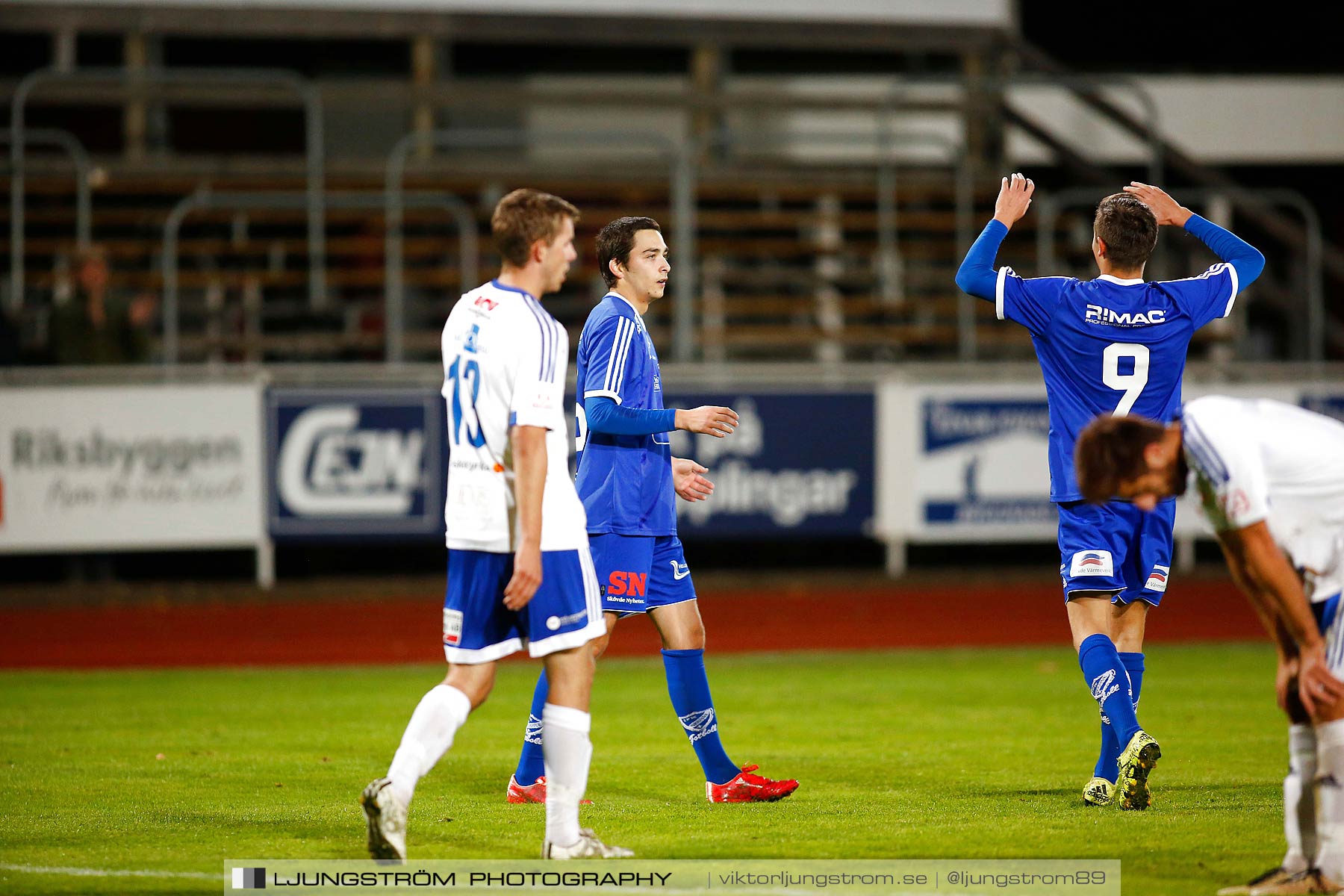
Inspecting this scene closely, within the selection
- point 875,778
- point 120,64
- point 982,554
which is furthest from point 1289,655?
point 120,64

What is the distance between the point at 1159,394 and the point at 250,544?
36.4 ft

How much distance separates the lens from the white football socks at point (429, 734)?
17.5ft

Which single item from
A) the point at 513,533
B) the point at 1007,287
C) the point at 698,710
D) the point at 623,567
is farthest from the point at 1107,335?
the point at 513,533

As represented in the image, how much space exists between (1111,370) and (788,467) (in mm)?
9991

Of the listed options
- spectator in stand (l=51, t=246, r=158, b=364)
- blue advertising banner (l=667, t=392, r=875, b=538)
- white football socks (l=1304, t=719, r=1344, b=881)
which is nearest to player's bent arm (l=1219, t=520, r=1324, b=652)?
white football socks (l=1304, t=719, r=1344, b=881)

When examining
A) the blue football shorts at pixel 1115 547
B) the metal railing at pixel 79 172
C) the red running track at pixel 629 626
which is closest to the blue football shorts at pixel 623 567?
the blue football shorts at pixel 1115 547

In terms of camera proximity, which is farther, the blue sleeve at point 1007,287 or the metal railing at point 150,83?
the metal railing at point 150,83

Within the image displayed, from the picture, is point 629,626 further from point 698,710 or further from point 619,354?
point 619,354

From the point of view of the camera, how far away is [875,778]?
740 centimetres

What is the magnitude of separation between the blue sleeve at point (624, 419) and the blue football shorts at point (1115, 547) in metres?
1.67

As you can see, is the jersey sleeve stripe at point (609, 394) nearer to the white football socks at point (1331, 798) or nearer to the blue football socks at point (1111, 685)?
the blue football socks at point (1111, 685)

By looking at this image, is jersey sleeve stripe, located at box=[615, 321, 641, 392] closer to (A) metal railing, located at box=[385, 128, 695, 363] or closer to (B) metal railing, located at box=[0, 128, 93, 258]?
(A) metal railing, located at box=[385, 128, 695, 363]

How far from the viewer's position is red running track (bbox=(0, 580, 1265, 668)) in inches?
527

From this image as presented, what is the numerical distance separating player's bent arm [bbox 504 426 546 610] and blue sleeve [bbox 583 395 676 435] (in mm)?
1198
